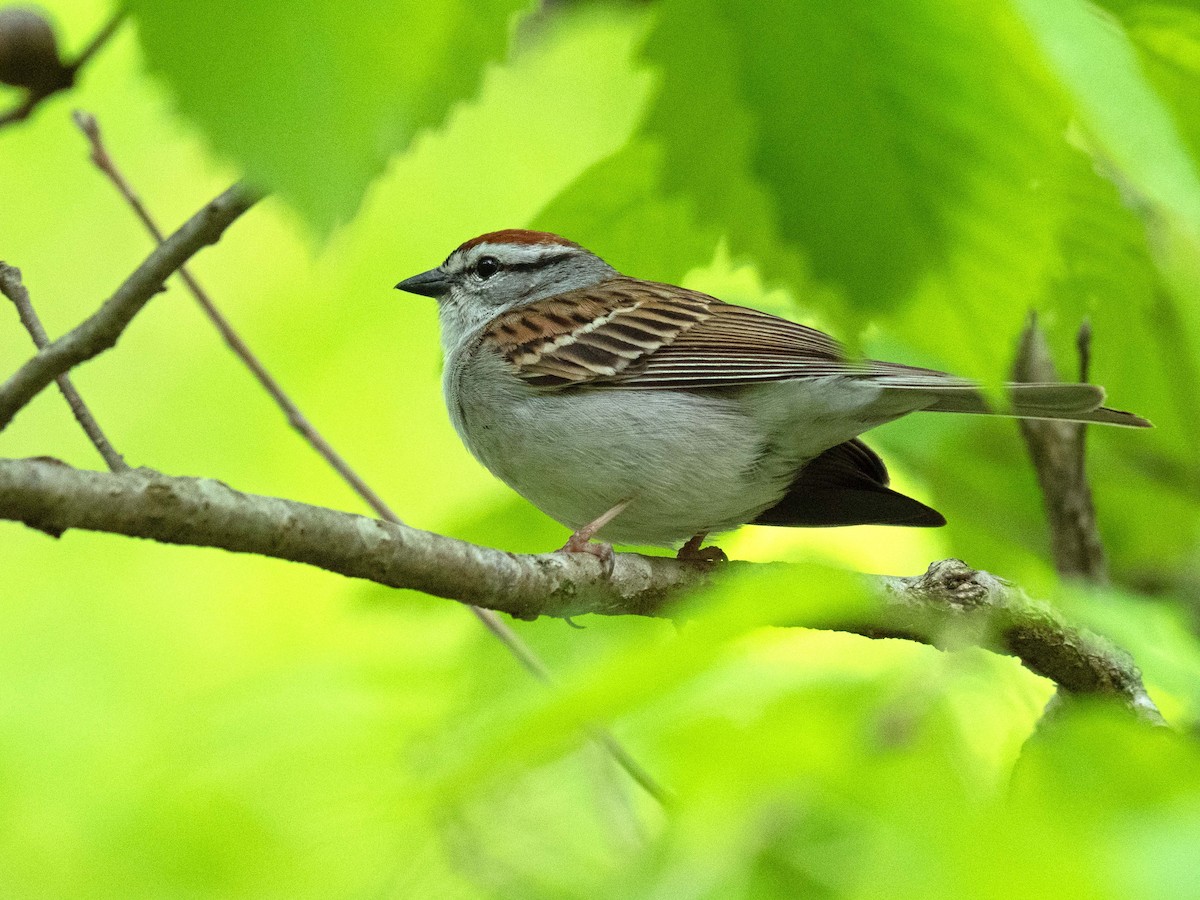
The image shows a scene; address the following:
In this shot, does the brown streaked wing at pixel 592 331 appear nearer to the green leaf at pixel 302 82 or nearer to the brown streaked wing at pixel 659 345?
the brown streaked wing at pixel 659 345

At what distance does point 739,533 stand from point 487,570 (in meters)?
2.23

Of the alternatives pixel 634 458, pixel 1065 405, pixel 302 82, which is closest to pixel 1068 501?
pixel 1065 405

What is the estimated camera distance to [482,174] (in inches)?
197

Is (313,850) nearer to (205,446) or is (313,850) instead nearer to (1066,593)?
(1066,593)

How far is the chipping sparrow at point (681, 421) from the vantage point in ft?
11.0

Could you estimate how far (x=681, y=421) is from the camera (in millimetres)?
3434

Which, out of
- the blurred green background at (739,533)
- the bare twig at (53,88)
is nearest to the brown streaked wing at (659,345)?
the blurred green background at (739,533)

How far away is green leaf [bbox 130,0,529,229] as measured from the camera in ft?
2.99

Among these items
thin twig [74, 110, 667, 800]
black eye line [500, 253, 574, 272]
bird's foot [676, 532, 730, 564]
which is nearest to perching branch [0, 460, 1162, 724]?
thin twig [74, 110, 667, 800]

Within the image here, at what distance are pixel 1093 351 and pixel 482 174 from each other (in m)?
2.88

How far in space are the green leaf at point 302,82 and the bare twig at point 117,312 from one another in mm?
718

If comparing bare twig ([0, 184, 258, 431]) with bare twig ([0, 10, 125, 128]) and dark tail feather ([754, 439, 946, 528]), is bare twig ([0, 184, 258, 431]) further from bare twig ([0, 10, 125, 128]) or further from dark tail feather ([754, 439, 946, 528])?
dark tail feather ([754, 439, 946, 528])

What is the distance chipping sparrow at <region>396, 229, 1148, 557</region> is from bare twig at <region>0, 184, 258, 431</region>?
1.63 metres

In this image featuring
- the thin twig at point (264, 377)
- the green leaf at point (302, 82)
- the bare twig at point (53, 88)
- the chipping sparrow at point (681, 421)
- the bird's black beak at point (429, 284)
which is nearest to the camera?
the green leaf at point (302, 82)
